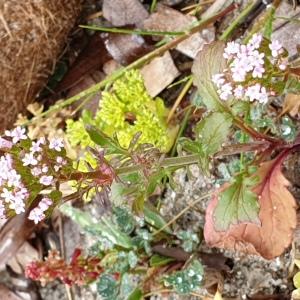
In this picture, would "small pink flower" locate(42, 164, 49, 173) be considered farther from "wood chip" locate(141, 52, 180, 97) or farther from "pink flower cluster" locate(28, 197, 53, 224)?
"wood chip" locate(141, 52, 180, 97)

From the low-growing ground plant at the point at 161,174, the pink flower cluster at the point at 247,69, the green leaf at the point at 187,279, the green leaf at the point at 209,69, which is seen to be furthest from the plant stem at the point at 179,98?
the pink flower cluster at the point at 247,69

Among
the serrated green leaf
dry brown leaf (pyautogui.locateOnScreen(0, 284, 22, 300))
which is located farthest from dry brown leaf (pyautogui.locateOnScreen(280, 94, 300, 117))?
dry brown leaf (pyautogui.locateOnScreen(0, 284, 22, 300))

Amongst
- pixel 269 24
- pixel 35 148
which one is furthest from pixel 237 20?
pixel 35 148

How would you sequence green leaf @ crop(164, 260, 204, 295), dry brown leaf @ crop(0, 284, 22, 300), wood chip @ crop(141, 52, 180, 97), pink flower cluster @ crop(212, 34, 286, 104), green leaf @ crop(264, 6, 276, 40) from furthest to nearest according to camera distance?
dry brown leaf @ crop(0, 284, 22, 300) → wood chip @ crop(141, 52, 180, 97) → green leaf @ crop(164, 260, 204, 295) → green leaf @ crop(264, 6, 276, 40) → pink flower cluster @ crop(212, 34, 286, 104)


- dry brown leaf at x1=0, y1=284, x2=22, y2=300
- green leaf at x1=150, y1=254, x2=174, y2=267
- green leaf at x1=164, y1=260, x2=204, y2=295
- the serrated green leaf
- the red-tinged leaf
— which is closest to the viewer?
the serrated green leaf

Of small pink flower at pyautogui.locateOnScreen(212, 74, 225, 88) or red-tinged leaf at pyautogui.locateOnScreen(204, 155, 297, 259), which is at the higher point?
small pink flower at pyautogui.locateOnScreen(212, 74, 225, 88)

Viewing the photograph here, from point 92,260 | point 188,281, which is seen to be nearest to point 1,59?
point 92,260
